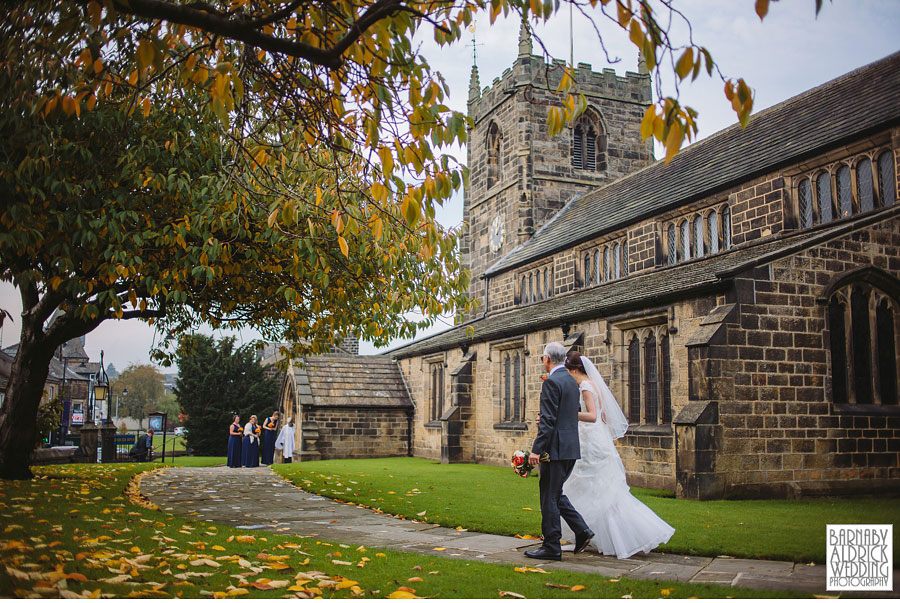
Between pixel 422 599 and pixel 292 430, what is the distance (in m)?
22.9

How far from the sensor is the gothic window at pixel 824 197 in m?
15.2

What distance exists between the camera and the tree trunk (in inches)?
522

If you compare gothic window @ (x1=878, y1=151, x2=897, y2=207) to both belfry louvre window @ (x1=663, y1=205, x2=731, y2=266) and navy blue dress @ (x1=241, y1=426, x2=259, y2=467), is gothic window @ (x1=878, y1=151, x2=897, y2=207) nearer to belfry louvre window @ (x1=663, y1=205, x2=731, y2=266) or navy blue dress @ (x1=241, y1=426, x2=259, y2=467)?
belfry louvre window @ (x1=663, y1=205, x2=731, y2=266)

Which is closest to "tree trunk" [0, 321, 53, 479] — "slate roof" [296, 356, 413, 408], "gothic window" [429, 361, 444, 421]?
"slate roof" [296, 356, 413, 408]

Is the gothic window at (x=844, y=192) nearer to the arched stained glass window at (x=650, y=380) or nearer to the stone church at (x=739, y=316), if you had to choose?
the stone church at (x=739, y=316)

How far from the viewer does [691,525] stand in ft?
28.8

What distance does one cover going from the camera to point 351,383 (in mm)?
28844

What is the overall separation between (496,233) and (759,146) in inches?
643

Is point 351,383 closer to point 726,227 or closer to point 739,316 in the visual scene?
point 726,227

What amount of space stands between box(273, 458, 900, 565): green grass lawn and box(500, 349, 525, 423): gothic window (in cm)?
576

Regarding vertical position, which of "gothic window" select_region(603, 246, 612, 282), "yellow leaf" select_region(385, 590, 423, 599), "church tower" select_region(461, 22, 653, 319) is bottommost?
"yellow leaf" select_region(385, 590, 423, 599)

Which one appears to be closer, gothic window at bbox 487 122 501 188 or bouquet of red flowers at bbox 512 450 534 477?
bouquet of red flowers at bbox 512 450 534 477

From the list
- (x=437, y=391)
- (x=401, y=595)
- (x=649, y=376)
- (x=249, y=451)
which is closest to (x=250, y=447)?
(x=249, y=451)

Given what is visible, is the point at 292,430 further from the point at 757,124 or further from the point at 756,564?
the point at 756,564
